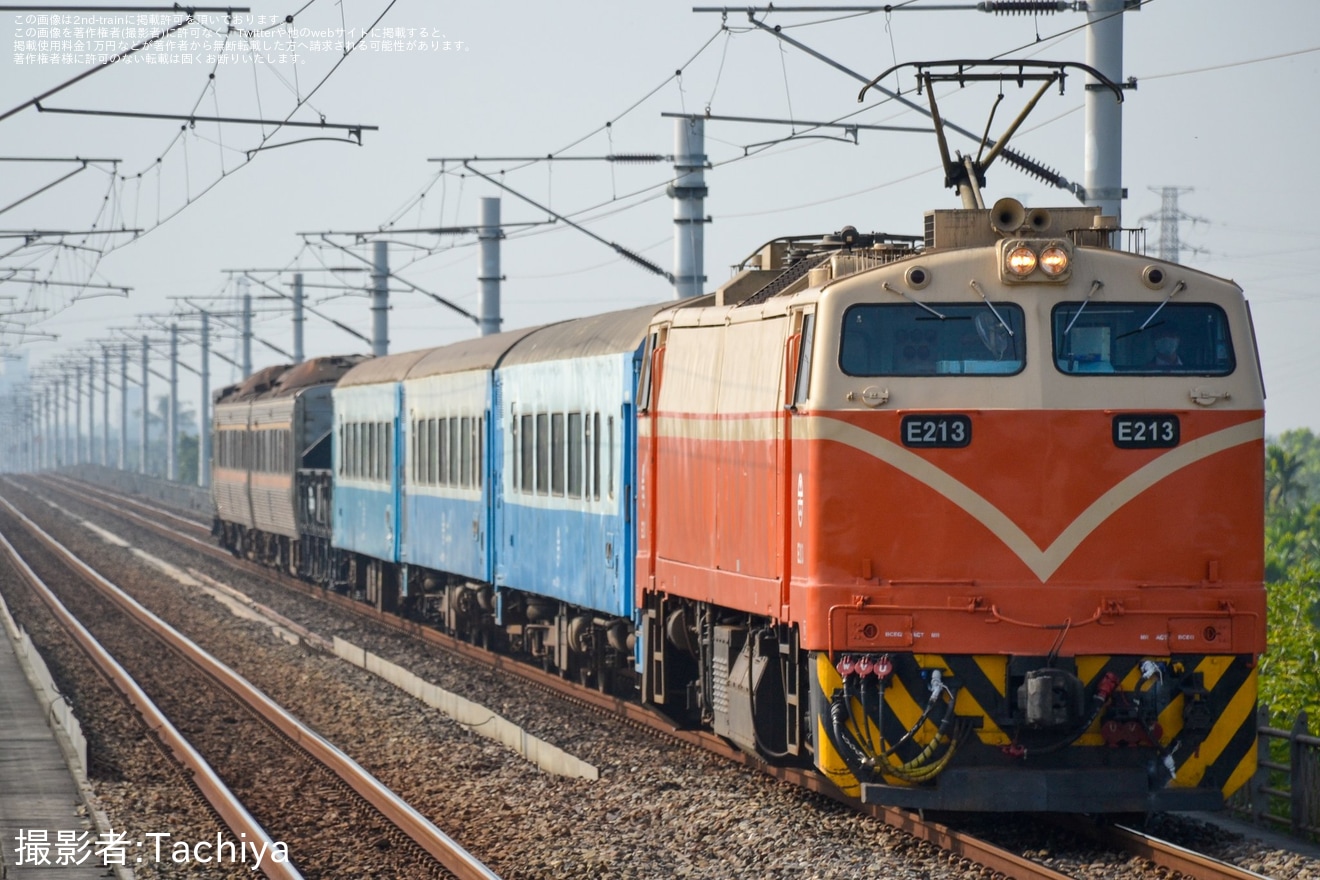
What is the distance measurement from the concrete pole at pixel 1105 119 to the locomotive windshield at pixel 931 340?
436 cm

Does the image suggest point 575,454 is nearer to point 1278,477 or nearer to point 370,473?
point 370,473

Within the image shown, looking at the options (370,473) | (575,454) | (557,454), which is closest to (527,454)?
(557,454)

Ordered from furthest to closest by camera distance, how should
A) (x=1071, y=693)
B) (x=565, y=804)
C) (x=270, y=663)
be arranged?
(x=270, y=663) < (x=565, y=804) < (x=1071, y=693)

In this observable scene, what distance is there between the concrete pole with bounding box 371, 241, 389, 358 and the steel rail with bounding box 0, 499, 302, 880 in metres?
14.1

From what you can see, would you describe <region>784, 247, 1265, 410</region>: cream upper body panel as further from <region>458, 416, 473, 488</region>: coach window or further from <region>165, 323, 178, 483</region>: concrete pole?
<region>165, 323, 178, 483</region>: concrete pole

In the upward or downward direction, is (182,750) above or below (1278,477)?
below

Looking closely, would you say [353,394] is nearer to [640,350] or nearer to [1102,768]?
[640,350]

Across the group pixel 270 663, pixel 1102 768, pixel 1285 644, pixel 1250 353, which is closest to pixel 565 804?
pixel 1102 768

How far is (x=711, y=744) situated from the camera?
16.0m

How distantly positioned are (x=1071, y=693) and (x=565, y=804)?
4345 millimetres

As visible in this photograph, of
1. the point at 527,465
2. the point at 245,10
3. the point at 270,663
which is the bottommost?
the point at 270,663

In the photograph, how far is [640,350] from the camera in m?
17.2

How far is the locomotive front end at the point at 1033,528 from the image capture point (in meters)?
11.3

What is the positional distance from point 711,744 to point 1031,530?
5.30 metres
